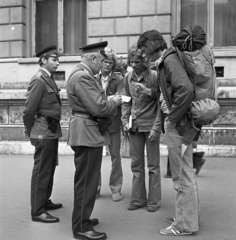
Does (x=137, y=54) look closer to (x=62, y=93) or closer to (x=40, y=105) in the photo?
(x=40, y=105)

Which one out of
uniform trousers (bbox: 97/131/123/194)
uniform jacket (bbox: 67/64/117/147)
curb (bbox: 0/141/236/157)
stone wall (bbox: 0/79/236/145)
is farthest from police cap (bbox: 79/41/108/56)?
curb (bbox: 0/141/236/157)

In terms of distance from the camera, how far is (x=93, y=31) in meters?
10.6

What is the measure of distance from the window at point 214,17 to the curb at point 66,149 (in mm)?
3271

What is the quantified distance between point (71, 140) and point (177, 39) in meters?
1.44

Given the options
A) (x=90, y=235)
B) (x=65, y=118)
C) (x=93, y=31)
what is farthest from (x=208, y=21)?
(x=90, y=235)

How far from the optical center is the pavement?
13.6ft

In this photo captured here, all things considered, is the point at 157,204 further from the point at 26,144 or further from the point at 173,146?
the point at 26,144

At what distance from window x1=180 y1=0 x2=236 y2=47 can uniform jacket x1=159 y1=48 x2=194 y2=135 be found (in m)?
6.95

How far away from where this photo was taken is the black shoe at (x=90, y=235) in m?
3.94

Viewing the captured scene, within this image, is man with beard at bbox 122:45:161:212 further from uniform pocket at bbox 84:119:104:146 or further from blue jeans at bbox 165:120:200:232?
uniform pocket at bbox 84:119:104:146

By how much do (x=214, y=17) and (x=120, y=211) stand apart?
720 centimetres

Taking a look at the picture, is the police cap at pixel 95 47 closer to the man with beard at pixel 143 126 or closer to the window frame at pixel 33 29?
the man with beard at pixel 143 126

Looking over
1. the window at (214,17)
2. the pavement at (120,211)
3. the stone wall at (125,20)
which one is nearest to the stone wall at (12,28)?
the stone wall at (125,20)

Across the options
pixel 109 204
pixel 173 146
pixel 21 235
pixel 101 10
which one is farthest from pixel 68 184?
pixel 101 10
